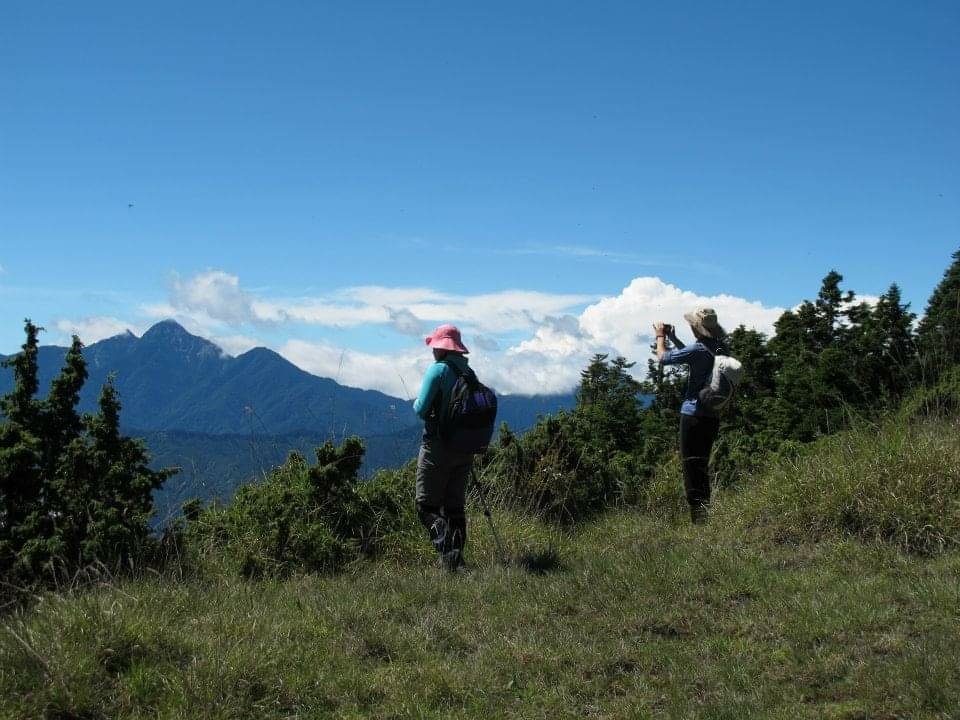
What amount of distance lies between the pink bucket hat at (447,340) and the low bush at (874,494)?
2.96m

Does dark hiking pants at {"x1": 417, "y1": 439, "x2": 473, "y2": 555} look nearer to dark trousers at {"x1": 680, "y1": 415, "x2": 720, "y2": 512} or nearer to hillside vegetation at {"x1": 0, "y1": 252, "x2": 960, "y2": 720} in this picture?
hillside vegetation at {"x1": 0, "y1": 252, "x2": 960, "y2": 720}

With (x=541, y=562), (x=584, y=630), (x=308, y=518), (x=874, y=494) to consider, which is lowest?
(x=584, y=630)

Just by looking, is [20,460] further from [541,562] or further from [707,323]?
[707,323]

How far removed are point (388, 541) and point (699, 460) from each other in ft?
10.2

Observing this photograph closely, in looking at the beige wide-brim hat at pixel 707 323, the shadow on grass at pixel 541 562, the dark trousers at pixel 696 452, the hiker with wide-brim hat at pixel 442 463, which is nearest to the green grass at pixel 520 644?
the shadow on grass at pixel 541 562

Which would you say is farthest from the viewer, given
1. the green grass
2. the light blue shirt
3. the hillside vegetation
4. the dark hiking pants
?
the light blue shirt

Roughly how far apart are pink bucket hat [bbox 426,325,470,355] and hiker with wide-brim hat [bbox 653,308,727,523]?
→ 7.22 feet

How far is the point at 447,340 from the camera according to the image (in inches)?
268

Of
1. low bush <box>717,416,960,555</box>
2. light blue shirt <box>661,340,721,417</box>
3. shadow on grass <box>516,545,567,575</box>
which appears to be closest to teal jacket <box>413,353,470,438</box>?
shadow on grass <box>516,545,567,575</box>

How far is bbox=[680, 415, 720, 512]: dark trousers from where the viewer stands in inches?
311

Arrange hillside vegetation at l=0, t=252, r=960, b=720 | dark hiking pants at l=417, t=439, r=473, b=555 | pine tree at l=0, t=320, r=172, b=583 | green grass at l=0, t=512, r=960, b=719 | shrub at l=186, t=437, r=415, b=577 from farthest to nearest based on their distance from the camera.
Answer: shrub at l=186, t=437, r=415, b=577
dark hiking pants at l=417, t=439, r=473, b=555
pine tree at l=0, t=320, r=172, b=583
hillside vegetation at l=0, t=252, r=960, b=720
green grass at l=0, t=512, r=960, b=719

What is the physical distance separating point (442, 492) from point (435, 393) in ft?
2.79

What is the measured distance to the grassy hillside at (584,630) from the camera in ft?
12.7

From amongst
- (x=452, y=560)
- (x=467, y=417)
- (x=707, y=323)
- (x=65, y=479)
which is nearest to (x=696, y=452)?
(x=707, y=323)
